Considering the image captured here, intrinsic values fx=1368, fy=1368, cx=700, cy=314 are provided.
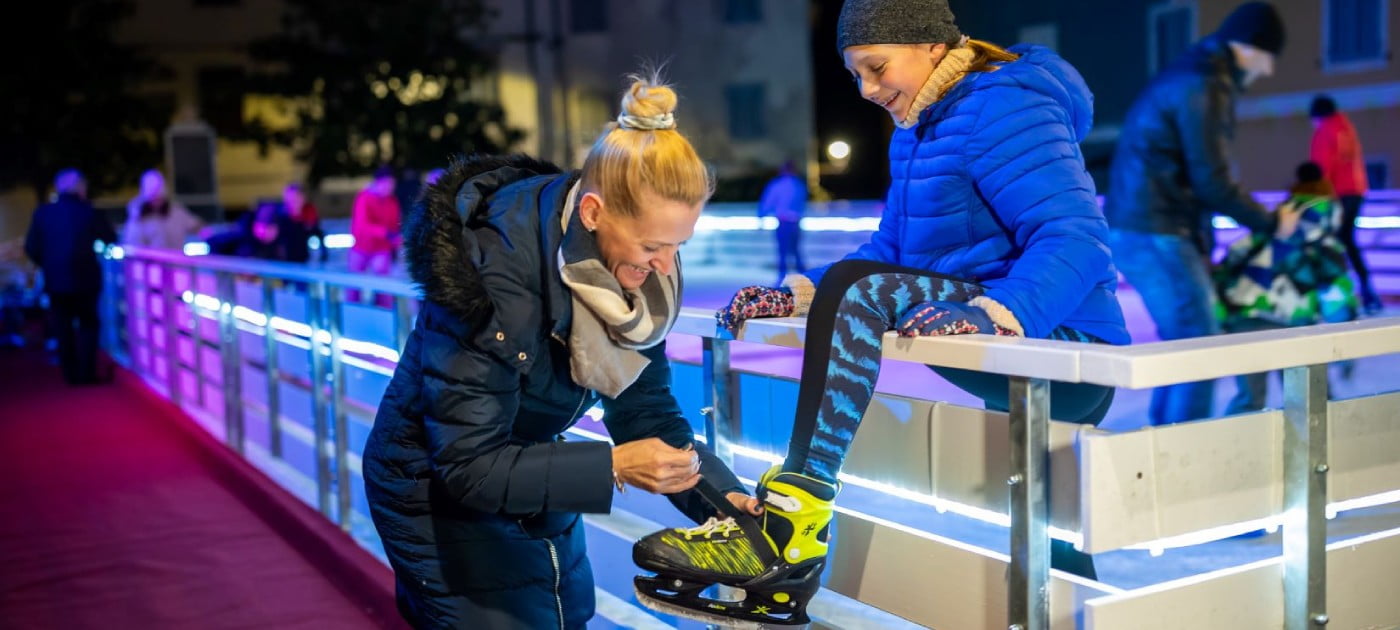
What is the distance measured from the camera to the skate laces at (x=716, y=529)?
80.4 inches

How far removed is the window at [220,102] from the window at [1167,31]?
67.9 ft

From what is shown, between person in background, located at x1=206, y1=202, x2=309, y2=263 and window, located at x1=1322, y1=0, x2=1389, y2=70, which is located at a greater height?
window, located at x1=1322, y1=0, x2=1389, y2=70

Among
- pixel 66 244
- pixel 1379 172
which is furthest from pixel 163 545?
pixel 1379 172

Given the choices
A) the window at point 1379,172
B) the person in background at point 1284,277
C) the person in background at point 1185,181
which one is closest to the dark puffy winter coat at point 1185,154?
the person in background at point 1185,181

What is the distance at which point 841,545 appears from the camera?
2334 mm

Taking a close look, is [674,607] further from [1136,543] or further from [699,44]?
[699,44]

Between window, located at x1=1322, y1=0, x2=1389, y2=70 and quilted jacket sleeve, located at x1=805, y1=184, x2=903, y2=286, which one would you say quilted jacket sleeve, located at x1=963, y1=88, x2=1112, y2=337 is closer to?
quilted jacket sleeve, located at x1=805, y1=184, x2=903, y2=286

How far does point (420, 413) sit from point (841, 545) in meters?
0.74

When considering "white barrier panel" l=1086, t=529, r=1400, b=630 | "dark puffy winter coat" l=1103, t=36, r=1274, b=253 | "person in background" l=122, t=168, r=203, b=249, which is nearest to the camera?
"white barrier panel" l=1086, t=529, r=1400, b=630

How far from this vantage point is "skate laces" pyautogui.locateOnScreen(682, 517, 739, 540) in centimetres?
204

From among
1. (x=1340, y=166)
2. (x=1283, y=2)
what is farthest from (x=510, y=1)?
(x=1340, y=166)

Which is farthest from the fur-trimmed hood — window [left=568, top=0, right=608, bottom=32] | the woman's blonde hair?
window [left=568, top=0, right=608, bottom=32]

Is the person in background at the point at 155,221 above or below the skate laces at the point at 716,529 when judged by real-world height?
above

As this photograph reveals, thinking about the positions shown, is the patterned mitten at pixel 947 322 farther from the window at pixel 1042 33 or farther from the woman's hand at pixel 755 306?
the window at pixel 1042 33
